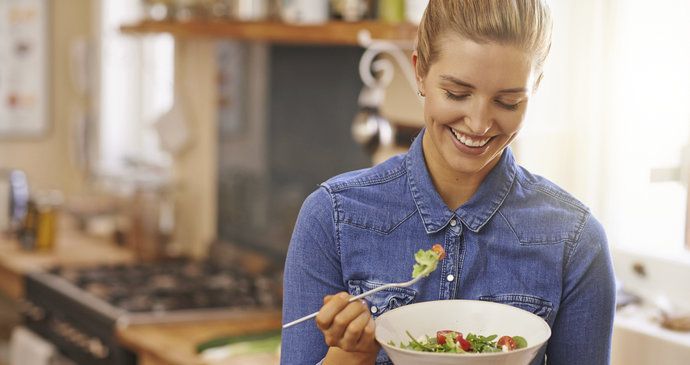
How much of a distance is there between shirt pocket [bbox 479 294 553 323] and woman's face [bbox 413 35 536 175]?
166 millimetres

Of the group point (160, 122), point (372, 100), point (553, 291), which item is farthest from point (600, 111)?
point (160, 122)

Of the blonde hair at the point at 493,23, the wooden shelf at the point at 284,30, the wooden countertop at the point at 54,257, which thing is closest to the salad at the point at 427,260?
the blonde hair at the point at 493,23

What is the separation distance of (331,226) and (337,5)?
1516mm

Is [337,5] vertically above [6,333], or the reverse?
[337,5]

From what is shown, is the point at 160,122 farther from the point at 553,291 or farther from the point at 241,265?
the point at 553,291

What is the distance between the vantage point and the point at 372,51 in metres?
2.89

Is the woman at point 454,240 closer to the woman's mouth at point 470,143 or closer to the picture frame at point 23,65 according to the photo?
the woman's mouth at point 470,143

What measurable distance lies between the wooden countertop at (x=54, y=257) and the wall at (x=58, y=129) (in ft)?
3.55

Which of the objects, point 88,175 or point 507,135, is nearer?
point 507,135

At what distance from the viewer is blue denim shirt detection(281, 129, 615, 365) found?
50.4 inches

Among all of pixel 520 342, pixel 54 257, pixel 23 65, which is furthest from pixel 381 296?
pixel 23 65

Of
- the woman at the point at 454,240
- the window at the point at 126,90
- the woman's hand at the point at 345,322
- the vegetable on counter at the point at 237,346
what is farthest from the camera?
the window at the point at 126,90

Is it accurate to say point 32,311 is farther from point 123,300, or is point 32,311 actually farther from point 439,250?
point 439,250

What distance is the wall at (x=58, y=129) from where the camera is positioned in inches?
217
